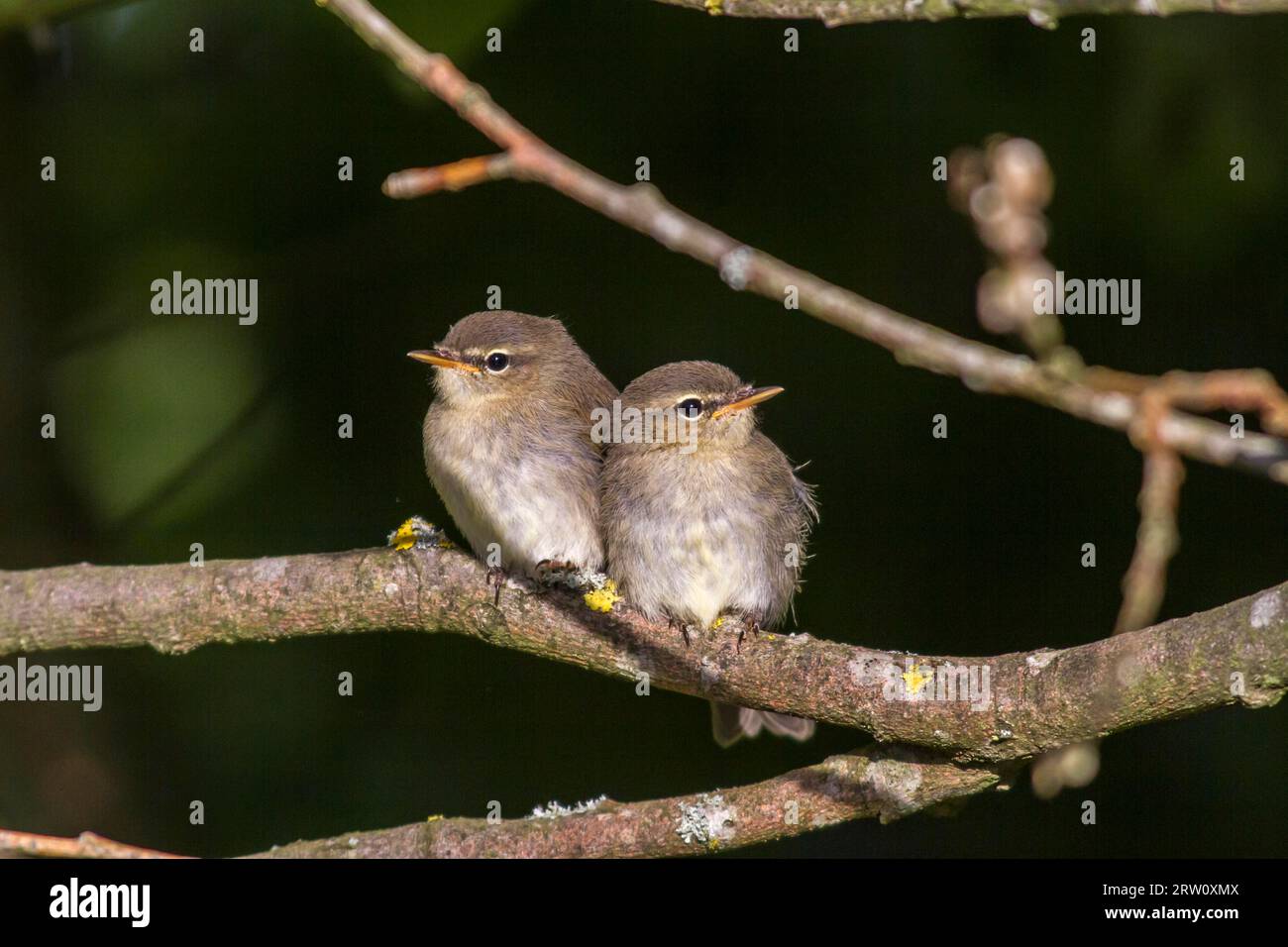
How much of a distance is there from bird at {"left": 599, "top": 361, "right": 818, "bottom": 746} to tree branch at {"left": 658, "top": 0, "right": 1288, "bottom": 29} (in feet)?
6.76

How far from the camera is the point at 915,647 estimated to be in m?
5.47

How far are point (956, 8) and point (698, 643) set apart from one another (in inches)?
95.3

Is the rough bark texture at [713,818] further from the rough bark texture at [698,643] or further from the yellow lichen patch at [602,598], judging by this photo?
the yellow lichen patch at [602,598]

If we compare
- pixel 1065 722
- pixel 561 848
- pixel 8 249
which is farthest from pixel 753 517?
pixel 8 249

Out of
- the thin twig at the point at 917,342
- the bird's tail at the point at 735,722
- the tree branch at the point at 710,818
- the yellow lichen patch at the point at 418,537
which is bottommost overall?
the tree branch at the point at 710,818

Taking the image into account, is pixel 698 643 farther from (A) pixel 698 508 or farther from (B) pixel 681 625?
(A) pixel 698 508

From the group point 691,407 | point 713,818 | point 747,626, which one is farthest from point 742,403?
point 713,818

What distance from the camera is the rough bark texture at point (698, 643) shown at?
9.30ft

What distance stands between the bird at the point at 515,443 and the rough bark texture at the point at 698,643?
8.0 inches

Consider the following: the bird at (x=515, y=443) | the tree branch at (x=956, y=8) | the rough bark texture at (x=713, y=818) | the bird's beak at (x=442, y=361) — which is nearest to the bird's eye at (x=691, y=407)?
the bird at (x=515, y=443)

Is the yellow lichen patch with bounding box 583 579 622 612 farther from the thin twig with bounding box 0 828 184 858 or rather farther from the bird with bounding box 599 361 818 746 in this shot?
the thin twig with bounding box 0 828 184 858

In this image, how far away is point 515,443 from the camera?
4.79m

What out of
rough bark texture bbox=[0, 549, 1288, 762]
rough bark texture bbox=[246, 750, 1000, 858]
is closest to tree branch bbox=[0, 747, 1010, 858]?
rough bark texture bbox=[246, 750, 1000, 858]

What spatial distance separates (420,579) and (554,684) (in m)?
1.57
